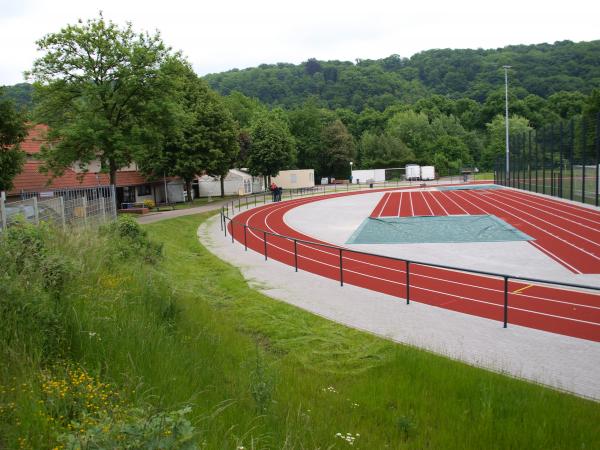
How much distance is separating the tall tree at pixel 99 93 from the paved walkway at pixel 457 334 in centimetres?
1891

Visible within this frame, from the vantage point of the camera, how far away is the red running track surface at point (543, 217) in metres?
16.7

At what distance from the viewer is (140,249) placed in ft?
46.9

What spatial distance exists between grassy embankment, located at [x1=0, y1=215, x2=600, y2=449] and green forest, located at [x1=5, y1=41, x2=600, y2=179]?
171 ft

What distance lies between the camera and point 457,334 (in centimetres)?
899

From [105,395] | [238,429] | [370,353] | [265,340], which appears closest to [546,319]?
[370,353]

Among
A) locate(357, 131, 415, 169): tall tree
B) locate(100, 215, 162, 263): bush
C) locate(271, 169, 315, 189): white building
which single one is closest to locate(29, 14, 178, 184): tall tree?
locate(100, 215, 162, 263): bush

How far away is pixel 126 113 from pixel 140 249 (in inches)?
744

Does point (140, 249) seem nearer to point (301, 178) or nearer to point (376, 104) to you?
point (301, 178)

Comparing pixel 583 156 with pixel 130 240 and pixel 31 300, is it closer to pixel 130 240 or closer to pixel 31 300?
pixel 130 240

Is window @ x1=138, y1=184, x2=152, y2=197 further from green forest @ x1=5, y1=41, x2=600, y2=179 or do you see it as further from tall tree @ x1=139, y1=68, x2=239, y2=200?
green forest @ x1=5, y1=41, x2=600, y2=179

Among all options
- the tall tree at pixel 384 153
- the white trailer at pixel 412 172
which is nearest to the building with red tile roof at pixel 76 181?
the white trailer at pixel 412 172

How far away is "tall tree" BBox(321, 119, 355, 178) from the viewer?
270 feet

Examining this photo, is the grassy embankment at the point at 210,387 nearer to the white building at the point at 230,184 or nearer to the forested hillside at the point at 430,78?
the white building at the point at 230,184

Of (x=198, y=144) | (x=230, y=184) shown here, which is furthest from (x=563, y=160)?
(x=230, y=184)
